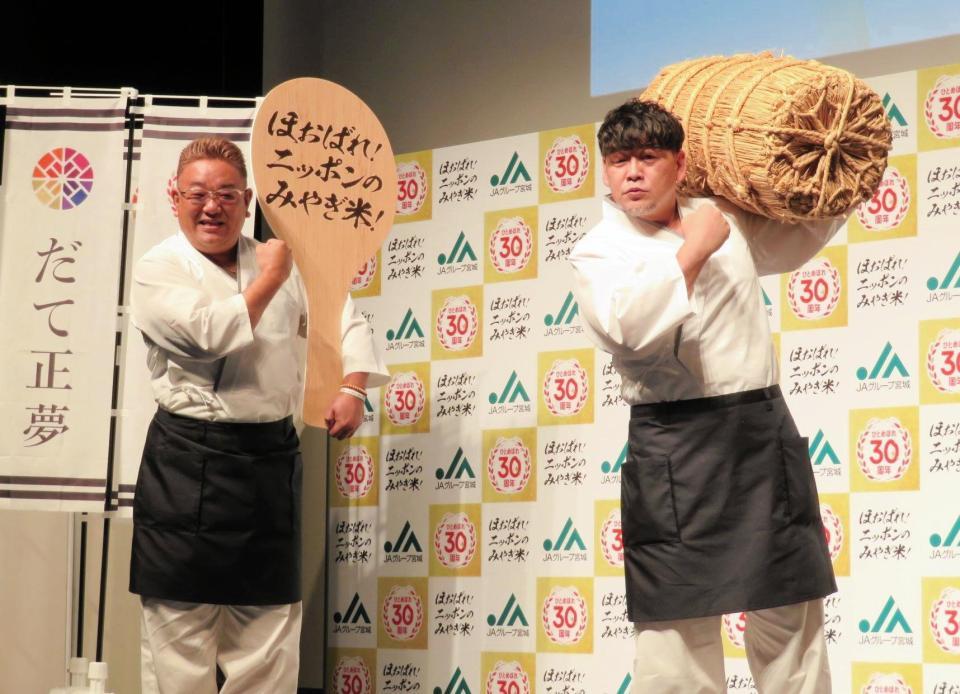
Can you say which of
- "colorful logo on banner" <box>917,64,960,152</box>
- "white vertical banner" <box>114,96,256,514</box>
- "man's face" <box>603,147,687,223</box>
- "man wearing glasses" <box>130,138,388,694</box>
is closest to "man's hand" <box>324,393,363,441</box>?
"man wearing glasses" <box>130,138,388,694</box>

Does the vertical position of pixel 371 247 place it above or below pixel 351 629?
above

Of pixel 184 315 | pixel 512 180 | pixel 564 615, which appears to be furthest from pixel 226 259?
pixel 564 615

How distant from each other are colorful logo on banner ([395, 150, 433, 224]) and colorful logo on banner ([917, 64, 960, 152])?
1.77m

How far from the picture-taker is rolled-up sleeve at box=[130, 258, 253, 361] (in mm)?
2912

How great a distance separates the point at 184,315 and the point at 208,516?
0.50 metres

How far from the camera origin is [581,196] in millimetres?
4305

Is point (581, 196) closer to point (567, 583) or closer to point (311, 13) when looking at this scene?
point (567, 583)

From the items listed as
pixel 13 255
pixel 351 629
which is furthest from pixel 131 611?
pixel 13 255

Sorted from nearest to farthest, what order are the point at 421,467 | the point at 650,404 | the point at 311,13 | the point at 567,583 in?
the point at 650,404
the point at 567,583
the point at 421,467
the point at 311,13

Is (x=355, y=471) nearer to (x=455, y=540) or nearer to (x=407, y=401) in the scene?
(x=407, y=401)

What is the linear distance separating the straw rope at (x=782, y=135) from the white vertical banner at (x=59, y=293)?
6.13 ft

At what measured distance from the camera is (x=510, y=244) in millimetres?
4445

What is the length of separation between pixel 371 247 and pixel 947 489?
68.7 inches

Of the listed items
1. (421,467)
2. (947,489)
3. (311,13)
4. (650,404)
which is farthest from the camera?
(311,13)
